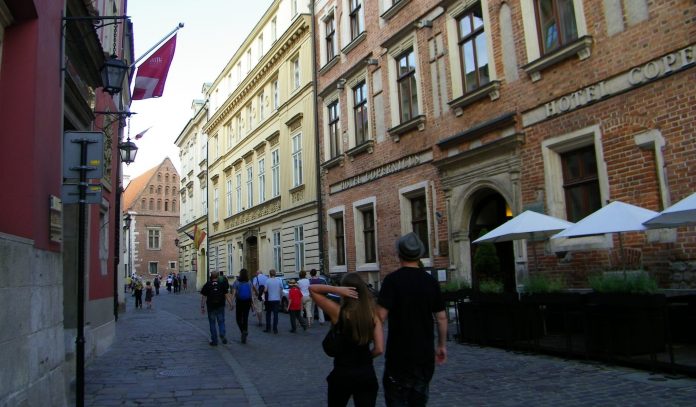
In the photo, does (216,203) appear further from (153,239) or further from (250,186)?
(153,239)

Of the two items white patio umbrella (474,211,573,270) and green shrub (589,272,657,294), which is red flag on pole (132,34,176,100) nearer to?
white patio umbrella (474,211,573,270)

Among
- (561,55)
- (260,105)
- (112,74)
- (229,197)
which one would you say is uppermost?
(260,105)

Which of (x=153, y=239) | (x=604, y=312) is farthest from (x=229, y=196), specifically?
(x=153, y=239)

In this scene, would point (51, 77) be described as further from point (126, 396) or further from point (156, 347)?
point (156, 347)

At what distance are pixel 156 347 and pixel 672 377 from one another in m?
9.98

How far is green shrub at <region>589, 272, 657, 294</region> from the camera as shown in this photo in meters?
7.73

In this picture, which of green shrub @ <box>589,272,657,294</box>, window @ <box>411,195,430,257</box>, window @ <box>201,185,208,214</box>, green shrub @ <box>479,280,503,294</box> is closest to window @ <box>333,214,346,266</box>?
window @ <box>411,195,430,257</box>

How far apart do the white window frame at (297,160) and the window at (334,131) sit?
3.27 meters

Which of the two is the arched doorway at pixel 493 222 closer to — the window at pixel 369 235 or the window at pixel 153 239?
the window at pixel 369 235

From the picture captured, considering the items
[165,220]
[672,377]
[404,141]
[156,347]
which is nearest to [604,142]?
[672,377]

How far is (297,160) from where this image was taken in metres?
25.5

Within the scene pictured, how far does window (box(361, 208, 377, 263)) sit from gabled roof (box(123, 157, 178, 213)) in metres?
63.3

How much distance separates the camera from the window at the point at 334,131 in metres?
21.5

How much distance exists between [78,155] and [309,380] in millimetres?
4388
